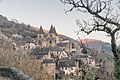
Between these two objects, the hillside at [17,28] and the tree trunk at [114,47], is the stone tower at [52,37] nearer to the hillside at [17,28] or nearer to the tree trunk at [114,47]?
the hillside at [17,28]

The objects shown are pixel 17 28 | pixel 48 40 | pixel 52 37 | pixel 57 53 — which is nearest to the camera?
pixel 57 53

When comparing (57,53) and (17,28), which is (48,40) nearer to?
(57,53)

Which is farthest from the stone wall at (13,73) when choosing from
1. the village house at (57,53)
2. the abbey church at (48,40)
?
the abbey church at (48,40)

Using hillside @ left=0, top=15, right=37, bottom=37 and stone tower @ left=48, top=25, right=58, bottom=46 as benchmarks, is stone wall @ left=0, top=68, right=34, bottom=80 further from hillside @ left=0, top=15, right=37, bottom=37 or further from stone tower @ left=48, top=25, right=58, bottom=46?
hillside @ left=0, top=15, right=37, bottom=37

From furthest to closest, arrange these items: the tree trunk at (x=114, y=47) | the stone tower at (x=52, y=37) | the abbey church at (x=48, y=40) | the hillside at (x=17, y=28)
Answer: the hillside at (x=17, y=28) → the stone tower at (x=52, y=37) → the abbey church at (x=48, y=40) → the tree trunk at (x=114, y=47)

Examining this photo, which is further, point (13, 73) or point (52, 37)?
point (52, 37)

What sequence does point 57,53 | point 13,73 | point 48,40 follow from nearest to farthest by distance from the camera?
point 13,73, point 57,53, point 48,40

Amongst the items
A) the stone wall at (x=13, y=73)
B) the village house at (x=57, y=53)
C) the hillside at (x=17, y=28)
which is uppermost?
the hillside at (x=17, y=28)

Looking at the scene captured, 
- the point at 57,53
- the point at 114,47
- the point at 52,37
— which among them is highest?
the point at 52,37

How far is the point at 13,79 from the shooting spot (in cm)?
1245

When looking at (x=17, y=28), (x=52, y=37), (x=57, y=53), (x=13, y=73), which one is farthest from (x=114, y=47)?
(x=17, y=28)

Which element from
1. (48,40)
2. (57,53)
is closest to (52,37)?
(48,40)

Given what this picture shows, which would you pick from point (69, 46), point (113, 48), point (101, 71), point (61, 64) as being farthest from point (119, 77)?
point (69, 46)

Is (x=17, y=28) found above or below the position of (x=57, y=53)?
above
